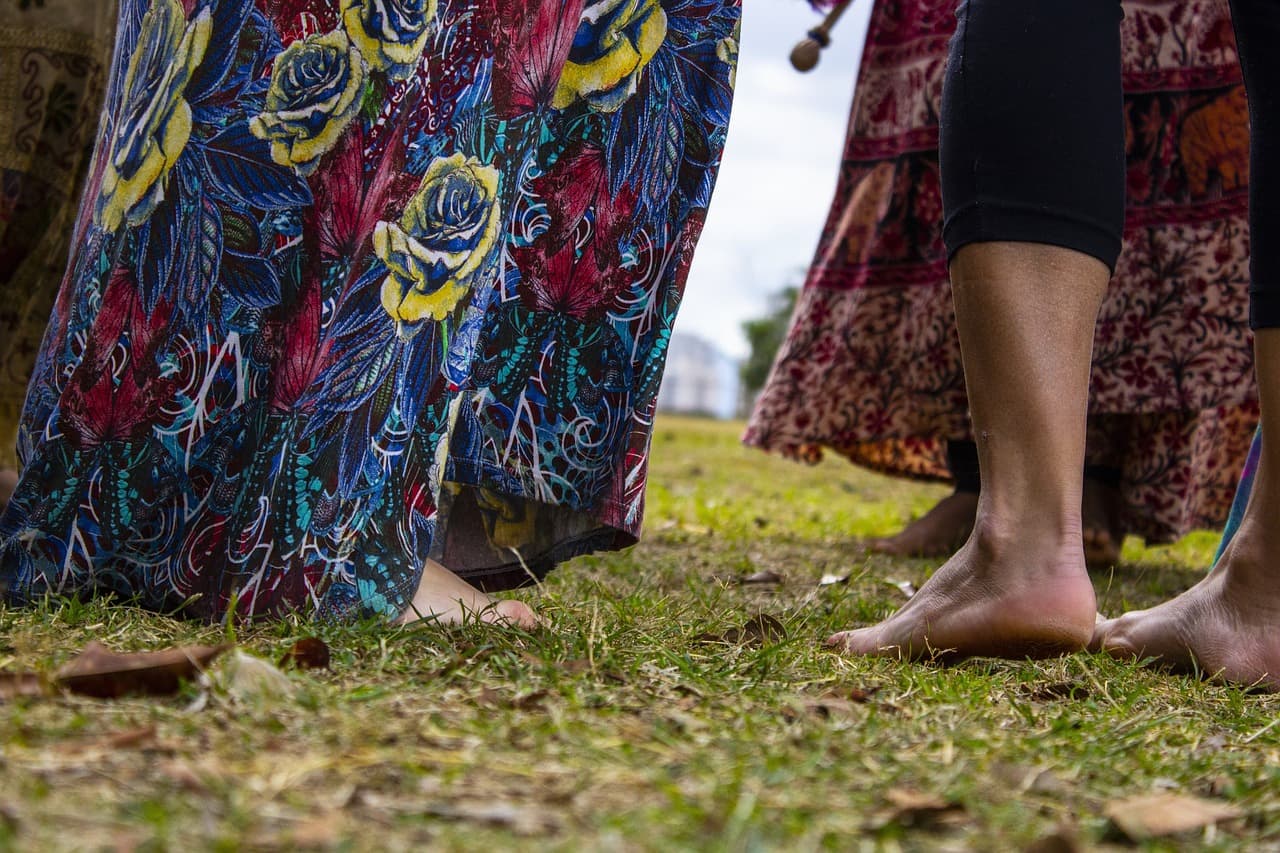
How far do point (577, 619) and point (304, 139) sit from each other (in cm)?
64

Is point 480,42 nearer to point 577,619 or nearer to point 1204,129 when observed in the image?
point 577,619

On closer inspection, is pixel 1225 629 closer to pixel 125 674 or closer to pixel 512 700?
pixel 512 700

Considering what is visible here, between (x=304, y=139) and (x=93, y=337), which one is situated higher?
(x=304, y=139)

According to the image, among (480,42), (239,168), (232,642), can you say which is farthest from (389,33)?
(232,642)

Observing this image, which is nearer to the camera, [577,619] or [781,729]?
[781,729]

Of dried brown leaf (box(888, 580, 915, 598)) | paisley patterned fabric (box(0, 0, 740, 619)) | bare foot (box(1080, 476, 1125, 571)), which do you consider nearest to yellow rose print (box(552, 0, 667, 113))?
paisley patterned fabric (box(0, 0, 740, 619))

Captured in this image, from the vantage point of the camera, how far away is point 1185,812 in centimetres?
78

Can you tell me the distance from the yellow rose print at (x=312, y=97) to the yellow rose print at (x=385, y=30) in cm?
2

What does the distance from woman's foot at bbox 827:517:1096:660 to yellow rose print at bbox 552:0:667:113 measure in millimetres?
728

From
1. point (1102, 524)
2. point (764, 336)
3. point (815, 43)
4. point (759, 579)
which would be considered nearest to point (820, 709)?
point (759, 579)

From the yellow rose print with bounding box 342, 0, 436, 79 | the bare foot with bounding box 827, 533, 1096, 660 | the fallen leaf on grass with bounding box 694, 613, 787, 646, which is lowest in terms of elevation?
the fallen leaf on grass with bounding box 694, 613, 787, 646

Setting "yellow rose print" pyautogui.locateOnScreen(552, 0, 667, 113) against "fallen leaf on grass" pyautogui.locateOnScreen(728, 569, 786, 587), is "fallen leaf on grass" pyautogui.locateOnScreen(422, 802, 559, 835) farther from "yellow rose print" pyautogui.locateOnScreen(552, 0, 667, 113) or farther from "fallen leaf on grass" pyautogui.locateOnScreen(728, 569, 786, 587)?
"fallen leaf on grass" pyautogui.locateOnScreen(728, 569, 786, 587)

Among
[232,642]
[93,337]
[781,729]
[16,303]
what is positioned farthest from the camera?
[16,303]

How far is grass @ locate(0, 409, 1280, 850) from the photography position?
682mm
